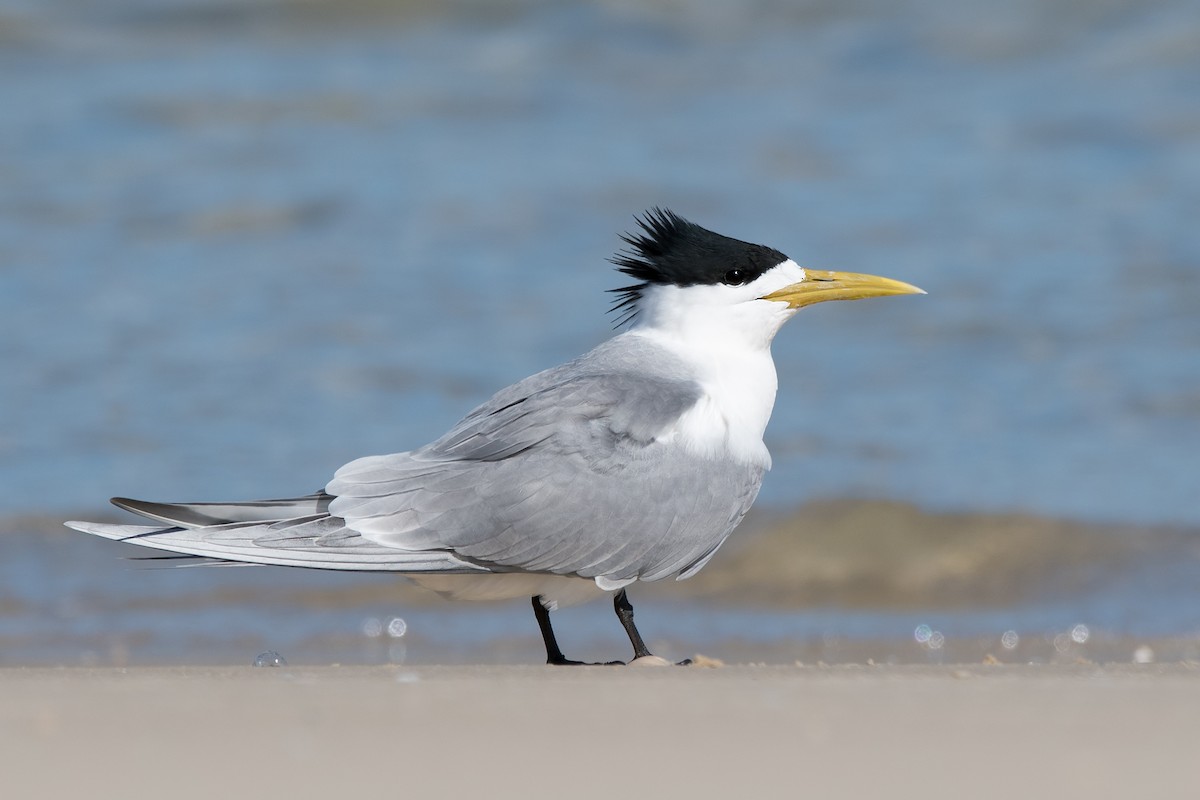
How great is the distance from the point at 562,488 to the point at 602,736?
52.2 inches

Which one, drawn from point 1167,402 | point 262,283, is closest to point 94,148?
point 262,283

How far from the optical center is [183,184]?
10383 mm

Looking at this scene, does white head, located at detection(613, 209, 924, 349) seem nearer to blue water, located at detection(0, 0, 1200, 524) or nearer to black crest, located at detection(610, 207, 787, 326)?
black crest, located at detection(610, 207, 787, 326)

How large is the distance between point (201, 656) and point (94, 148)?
6297mm

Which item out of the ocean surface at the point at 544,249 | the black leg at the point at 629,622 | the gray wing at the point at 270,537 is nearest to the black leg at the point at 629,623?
the black leg at the point at 629,622

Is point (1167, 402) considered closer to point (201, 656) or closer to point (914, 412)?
point (914, 412)

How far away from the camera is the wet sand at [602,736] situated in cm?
273

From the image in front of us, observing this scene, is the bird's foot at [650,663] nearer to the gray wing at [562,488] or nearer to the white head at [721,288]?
the gray wing at [562,488]

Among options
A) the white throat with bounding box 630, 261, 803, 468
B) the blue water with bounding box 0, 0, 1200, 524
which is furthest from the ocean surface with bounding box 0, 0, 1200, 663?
the white throat with bounding box 630, 261, 803, 468

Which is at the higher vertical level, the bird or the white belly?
the bird

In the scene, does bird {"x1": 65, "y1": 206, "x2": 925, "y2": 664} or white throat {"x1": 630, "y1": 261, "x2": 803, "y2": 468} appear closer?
bird {"x1": 65, "y1": 206, "x2": 925, "y2": 664}

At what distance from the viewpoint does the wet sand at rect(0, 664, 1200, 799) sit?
8.96ft

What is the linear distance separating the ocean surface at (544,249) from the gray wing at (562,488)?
1.44 meters

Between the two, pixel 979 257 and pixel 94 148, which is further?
pixel 94 148
